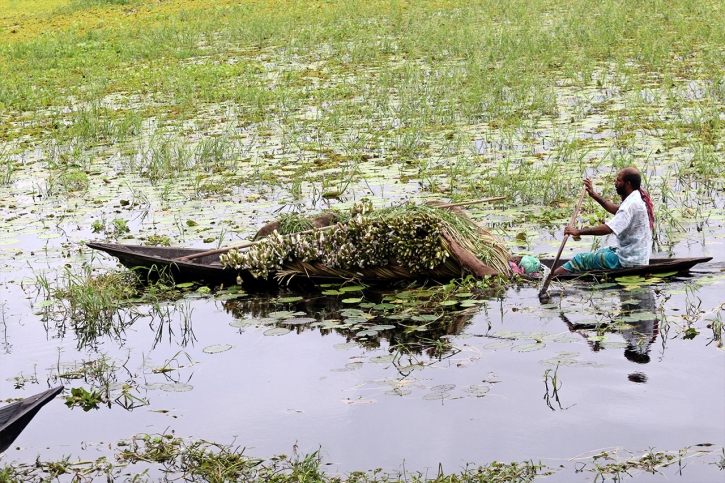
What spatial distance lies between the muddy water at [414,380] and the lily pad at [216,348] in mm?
28

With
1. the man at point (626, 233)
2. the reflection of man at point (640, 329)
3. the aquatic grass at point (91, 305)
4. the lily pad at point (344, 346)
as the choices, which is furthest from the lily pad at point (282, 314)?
the reflection of man at point (640, 329)

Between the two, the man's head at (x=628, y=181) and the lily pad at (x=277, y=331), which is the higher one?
the man's head at (x=628, y=181)

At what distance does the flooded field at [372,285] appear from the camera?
484 cm

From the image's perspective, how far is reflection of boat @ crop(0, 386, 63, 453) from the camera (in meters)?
4.75

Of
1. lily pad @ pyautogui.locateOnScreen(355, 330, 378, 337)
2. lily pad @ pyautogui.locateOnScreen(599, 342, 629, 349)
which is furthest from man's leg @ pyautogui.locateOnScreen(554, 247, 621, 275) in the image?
lily pad @ pyautogui.locateOnScreen(355, 330, 378, 337)

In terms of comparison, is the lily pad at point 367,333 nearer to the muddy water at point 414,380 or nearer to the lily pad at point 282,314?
the muddy water at point 414,380

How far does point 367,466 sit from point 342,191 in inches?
206

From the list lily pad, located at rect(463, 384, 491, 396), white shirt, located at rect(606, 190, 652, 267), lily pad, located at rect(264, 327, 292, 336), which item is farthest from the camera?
white shirt, located at rect(606, 190, 652, 267)

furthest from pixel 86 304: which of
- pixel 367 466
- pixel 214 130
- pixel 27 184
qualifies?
pixel 214 130

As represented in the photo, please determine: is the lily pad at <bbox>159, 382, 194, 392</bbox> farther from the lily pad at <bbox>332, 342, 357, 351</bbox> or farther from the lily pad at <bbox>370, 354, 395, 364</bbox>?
the lily pad at <bbox>370, 354, 395, 364</bbox>

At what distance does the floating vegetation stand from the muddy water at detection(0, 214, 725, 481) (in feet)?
1.01

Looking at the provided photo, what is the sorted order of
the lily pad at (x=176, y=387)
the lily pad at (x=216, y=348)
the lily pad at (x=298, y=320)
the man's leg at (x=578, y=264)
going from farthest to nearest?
1. the man's leg at (x=578, y=264)
2. the lily pad at (x=298, y=320)
3. the lily pad at (x=216, y=348)
4. the lily pad at (x=176, y=387)

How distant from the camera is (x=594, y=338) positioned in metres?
5.88

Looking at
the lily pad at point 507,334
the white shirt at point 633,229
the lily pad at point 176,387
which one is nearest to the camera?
the lily pad at point 176,387
